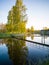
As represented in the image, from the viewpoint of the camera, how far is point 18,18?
4216cm

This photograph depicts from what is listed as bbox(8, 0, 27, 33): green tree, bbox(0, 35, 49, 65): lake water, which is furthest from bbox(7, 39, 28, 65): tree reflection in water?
bbox(8, 0, 27, 33): green tree

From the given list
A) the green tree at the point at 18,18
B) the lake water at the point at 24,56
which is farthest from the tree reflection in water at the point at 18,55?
the green tree at the point at 18,18

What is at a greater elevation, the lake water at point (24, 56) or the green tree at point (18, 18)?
the green tree at point (18, 18)

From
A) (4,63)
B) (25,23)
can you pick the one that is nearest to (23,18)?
(25,23)

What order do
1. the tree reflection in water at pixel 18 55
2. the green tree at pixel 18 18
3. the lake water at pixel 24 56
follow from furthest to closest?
the green tree at pixel 18 18
the tree reflection in water at pixel 18 55
the lake water at pixel 24 56

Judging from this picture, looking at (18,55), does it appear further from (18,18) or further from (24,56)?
(18,18)

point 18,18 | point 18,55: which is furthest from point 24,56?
point 18,18

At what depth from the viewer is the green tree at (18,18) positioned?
4196 cm

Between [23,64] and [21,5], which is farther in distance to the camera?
[21,5]

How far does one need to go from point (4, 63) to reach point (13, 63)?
58cm

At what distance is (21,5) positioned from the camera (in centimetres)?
4359

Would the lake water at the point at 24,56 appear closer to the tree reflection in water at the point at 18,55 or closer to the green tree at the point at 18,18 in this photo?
the tree reflection in water at the point at 18,55

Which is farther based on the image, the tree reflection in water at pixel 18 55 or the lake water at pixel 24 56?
the tree reflection in water at pixel 18 55

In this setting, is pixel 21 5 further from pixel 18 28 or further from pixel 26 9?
pixel 18 28
